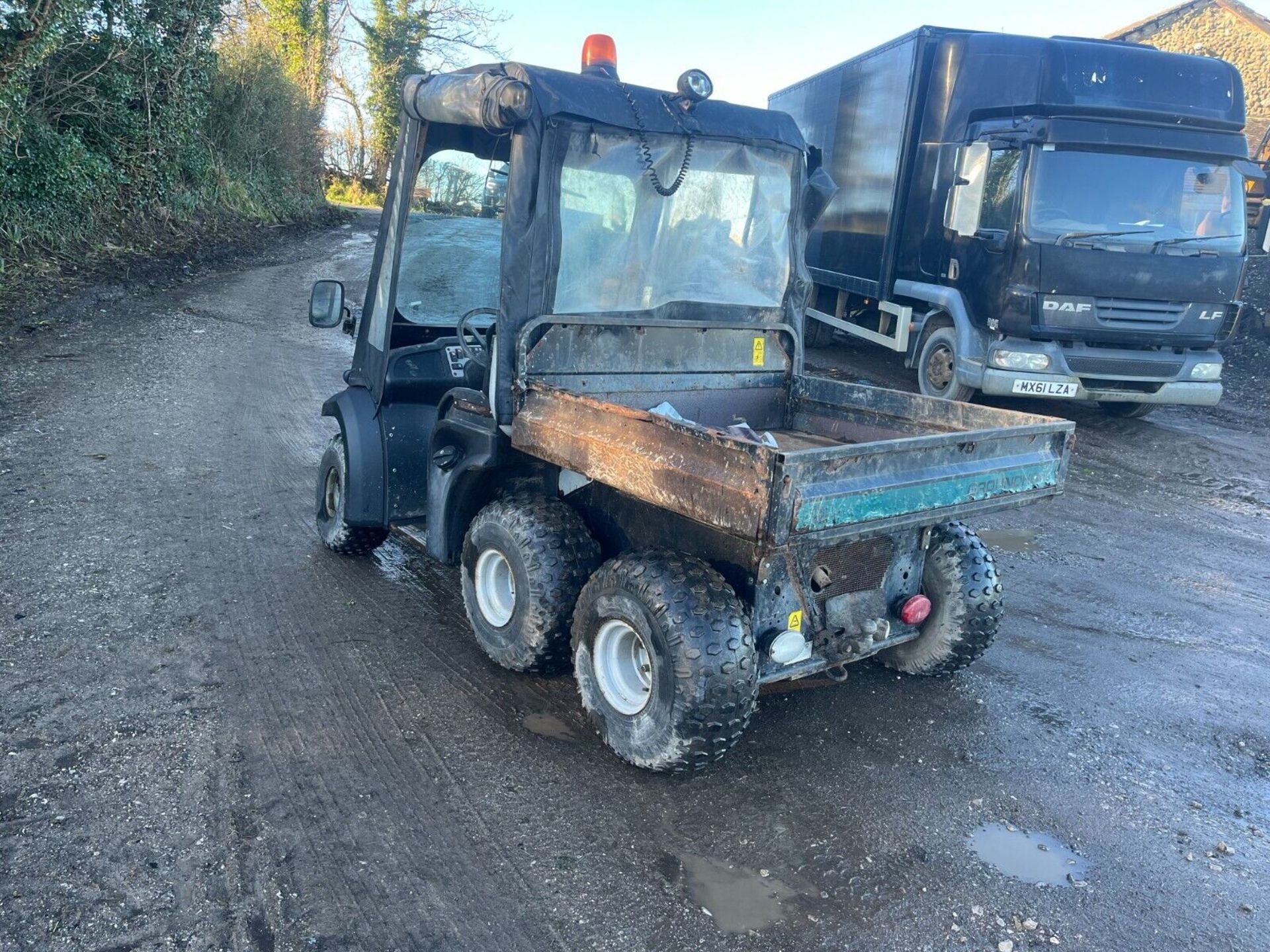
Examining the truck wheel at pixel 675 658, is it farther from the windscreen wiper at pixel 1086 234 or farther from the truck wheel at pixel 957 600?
the windscreen wiper at pixel 1086 234

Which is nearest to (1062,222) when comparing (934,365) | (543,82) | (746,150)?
(934,365)

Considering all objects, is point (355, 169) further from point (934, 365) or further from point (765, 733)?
point (765, 733)

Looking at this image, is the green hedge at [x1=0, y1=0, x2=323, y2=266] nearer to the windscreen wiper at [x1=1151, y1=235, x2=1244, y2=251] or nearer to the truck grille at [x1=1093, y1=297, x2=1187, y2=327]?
the truck grille at [x1=1093, y1=297, x2=1187, y2=327]

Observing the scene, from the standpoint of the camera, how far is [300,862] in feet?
9.51

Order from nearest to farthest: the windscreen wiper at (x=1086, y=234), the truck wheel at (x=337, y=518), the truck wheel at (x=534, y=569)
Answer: the truck wheel at (x=534, y=569) < the truck wheel at (x=337, y=518) < the windscreen wiper at (x=1086, y=234)

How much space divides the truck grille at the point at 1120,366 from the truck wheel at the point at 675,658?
6.86 m

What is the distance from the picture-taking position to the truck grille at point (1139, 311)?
28.4ft

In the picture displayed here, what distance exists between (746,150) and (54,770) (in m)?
3.75

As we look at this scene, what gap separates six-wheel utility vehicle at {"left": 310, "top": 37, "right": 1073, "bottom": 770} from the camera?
3.20 m

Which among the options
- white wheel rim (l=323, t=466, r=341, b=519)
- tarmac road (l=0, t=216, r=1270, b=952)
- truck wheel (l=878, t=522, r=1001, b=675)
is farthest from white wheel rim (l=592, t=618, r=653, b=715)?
white wheel rim (l=323, t=466, r=341, b=519)

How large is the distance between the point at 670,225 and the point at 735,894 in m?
2.81

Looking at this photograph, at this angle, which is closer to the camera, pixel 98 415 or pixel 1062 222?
pixel 98 415

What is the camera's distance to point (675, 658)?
3.18m

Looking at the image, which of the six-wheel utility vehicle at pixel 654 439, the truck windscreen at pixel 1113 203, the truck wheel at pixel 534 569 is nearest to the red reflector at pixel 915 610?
the six-wheel utility vehicle at pixel 654 439
